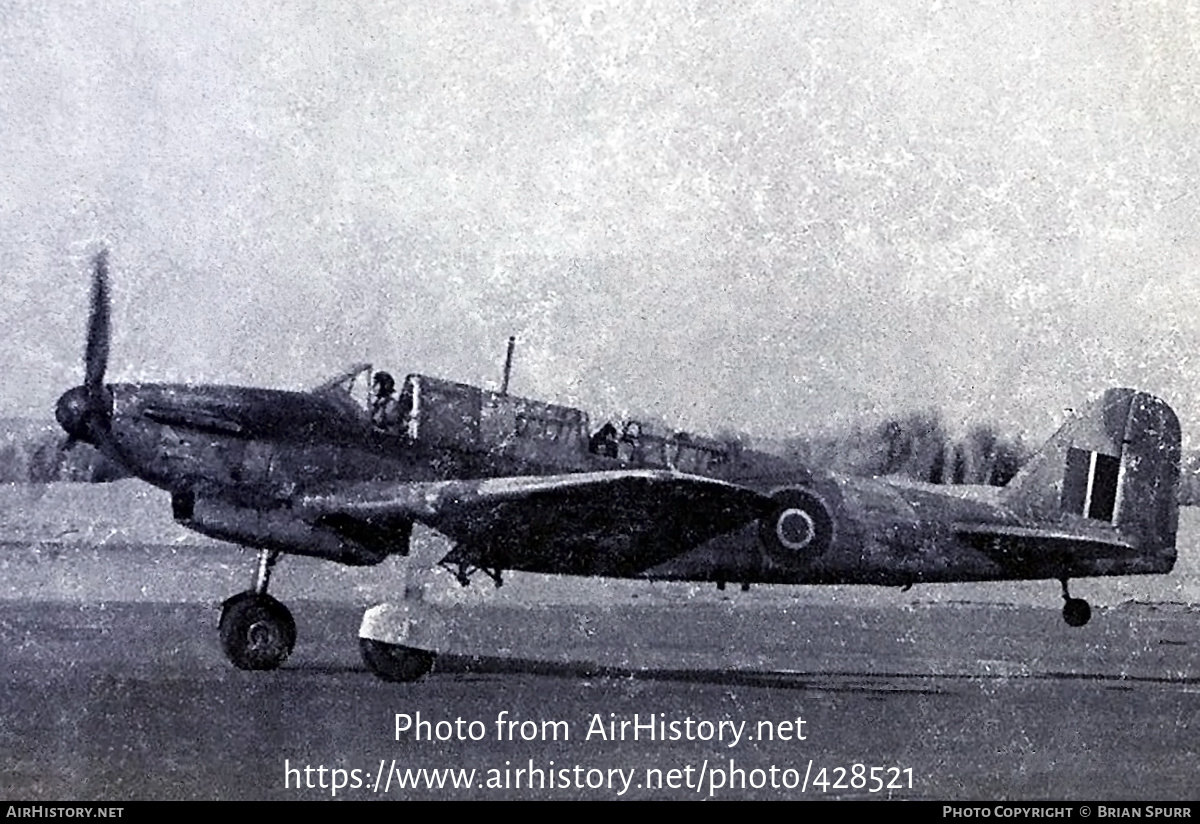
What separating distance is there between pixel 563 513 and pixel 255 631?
2.01m

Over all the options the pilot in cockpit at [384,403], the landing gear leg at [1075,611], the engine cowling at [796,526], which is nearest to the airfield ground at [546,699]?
the landing gear leg at [1075,611]

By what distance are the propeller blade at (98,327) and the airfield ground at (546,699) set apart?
46.4 inches

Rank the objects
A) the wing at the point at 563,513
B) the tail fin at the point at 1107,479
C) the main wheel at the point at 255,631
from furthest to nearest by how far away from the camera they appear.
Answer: the tail fin at the point at 1107,479 < the main wheel at the point at 255,631 < the wing at the point at 563,513

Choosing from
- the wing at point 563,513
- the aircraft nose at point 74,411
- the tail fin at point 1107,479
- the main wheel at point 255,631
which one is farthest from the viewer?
the tail fin at point 1107,479

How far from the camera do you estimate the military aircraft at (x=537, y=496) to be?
7906 millimetres

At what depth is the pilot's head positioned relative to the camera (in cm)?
824

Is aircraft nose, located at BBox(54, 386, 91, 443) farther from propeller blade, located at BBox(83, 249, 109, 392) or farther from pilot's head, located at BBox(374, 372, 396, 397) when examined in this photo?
A: pilot's head, located at BBox(374, 372, 396, 397)

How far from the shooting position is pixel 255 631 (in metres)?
8.19

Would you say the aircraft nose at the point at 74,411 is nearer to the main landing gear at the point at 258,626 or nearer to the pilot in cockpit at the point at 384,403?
the main landing gear at the point at 258,626

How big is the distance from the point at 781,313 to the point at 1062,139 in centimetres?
193

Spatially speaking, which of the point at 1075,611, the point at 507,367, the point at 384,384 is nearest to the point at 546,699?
the point at 507,367

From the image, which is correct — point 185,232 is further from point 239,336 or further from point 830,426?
point 830,426

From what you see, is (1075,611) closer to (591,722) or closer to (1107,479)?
(1107,479)

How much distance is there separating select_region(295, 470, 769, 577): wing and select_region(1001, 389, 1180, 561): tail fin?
220 centimetres
